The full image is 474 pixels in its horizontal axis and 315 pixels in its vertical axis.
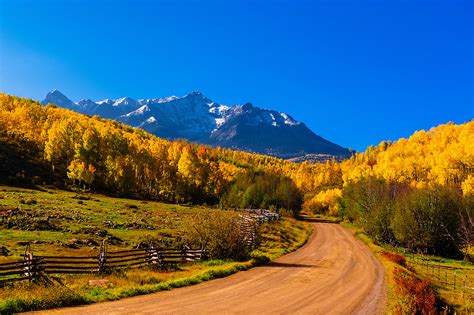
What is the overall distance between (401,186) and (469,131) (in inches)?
4068

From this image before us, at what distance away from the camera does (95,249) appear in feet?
135

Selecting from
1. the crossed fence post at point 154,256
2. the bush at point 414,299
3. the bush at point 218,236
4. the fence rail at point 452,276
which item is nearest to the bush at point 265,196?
the fence rail at point 452,276

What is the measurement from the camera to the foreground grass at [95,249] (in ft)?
72.7

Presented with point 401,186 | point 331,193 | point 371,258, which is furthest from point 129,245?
point 331,193

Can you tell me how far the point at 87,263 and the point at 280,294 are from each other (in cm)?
1547

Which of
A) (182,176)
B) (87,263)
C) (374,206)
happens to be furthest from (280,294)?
(182,176)

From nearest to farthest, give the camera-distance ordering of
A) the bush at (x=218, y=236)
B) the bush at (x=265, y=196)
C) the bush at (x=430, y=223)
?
the bush at (x=218, y=236), the bush at (x=430, y=223), the bush at (x=265, y=196)

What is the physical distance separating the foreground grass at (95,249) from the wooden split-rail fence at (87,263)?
0.86 m

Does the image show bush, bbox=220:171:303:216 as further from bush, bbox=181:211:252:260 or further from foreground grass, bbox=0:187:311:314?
bush, bbox=181:211:252:260

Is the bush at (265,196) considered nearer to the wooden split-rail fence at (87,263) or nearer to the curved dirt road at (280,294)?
the curved dirt road at (280,294)

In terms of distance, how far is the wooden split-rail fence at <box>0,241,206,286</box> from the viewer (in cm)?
2598

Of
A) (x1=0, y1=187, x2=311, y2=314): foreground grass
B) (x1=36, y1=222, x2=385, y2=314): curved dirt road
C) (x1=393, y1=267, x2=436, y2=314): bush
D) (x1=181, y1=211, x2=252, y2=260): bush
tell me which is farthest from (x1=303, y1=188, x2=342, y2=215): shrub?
(x1=393, y1=267, x2=436, y2=314): bush

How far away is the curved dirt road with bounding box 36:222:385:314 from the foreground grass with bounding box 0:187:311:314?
1.21 meters

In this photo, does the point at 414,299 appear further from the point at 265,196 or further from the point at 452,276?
the point at 265,196
